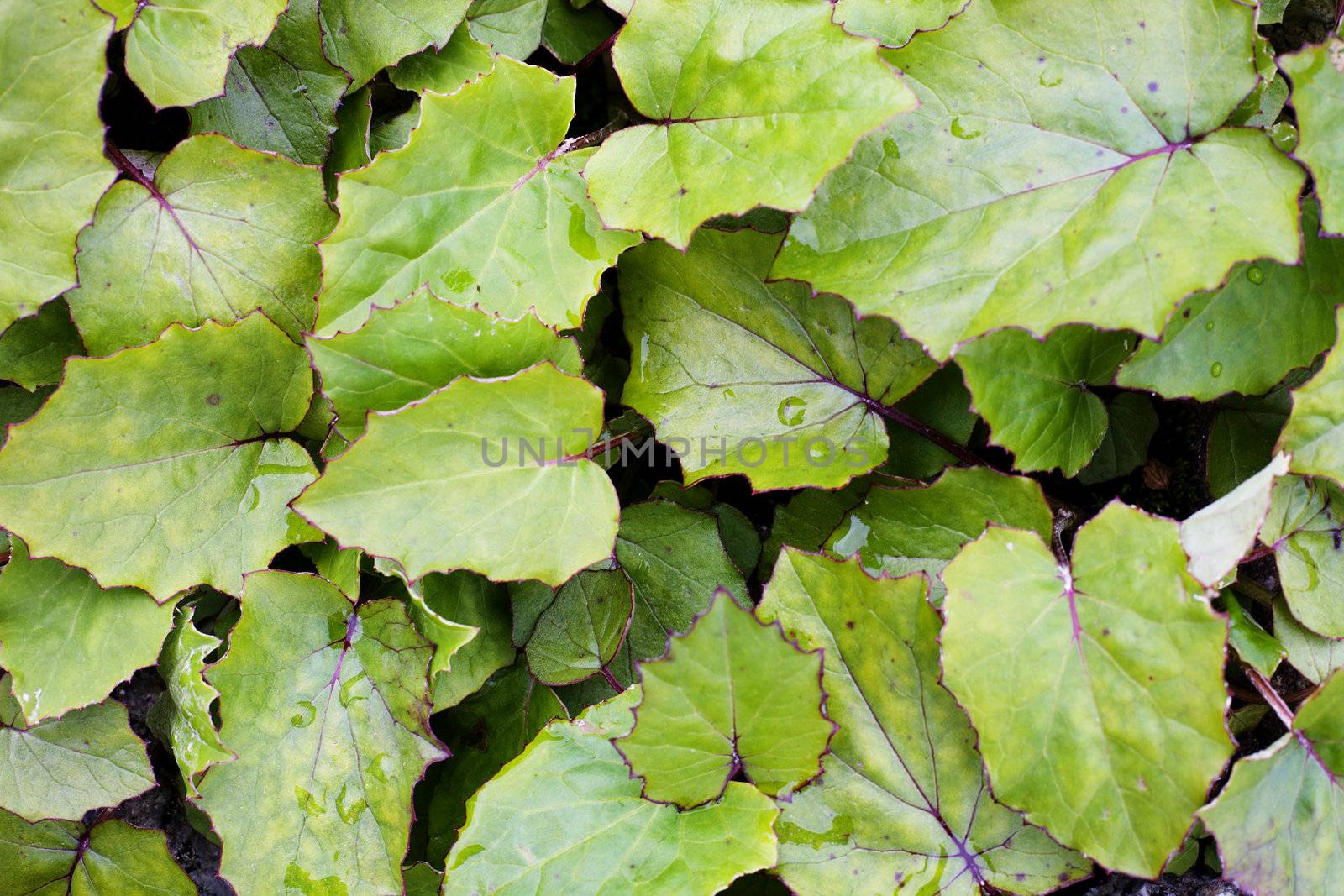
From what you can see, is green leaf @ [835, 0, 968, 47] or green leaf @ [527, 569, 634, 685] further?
green leaf @ [527, 569, 634, 685]

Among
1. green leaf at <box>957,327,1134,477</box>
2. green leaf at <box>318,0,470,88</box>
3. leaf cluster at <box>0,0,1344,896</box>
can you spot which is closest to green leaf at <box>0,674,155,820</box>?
leaf cluster at <box>0,0,1344,896</box>

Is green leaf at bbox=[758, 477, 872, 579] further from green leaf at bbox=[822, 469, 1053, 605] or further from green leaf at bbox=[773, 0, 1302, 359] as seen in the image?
green leaf at bbox=[773, 0, 1302, 359]

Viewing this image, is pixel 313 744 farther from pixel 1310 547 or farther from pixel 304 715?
pixel 1310 547

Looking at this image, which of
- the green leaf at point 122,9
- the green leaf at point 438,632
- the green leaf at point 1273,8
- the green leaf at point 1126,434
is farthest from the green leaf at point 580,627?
the green leaf at point 1273,8

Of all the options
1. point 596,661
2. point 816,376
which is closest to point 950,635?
point 816,376

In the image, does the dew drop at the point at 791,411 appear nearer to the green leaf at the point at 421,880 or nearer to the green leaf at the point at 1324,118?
the green leaf at the point at 1324,118

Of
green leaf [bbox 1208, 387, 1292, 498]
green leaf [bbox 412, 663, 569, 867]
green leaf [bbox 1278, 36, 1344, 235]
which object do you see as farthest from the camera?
green leaf [bbox 412, 663, 569, 867]

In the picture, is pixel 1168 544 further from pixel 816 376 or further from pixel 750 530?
pixel 750 530
